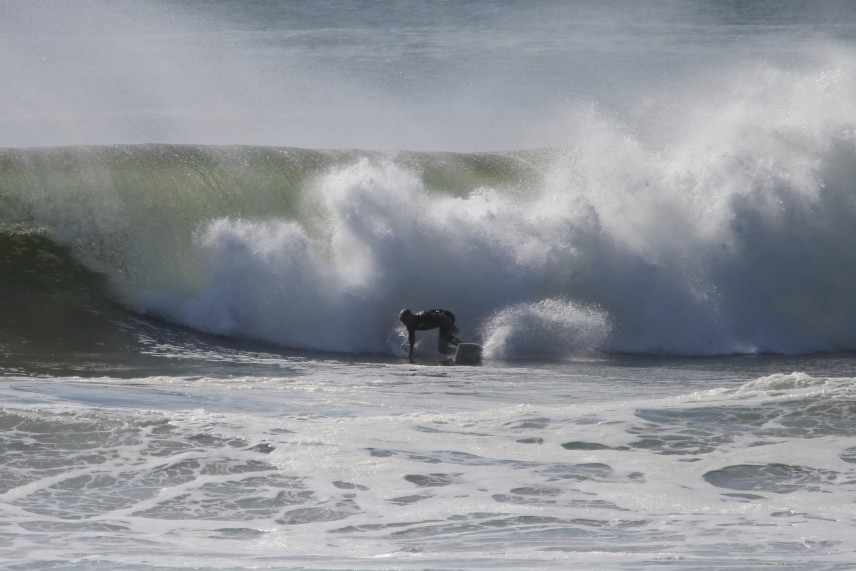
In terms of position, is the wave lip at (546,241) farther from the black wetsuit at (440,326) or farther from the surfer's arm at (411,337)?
the surfer's arm at (411,337)

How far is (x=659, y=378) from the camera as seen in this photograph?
12.2 meters

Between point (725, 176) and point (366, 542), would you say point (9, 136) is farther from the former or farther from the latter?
point (366, 542)

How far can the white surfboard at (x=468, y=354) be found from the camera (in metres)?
13.1

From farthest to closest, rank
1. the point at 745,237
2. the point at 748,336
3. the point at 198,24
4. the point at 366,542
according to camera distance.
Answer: the point at 198,24 < the point at 745,237 < the point at 748,336 < the point at 366,542

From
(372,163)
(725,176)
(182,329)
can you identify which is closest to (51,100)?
(372,163)

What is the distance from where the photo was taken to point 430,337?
1433 centimetres

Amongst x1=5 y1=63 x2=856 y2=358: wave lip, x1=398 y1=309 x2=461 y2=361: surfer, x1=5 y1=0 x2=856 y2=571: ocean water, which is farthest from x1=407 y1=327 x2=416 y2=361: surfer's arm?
x1=5 y1=63 x2=856 y2=358: wave lip

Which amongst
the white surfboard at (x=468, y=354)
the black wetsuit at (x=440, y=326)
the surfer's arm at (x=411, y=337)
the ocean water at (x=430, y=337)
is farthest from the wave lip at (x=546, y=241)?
the surfer's arm at (x=411, y=337)

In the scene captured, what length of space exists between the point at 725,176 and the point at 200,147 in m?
8.61

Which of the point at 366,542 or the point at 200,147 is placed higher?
the point at 200,147

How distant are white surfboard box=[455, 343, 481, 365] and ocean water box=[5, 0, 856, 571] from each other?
1.00ft

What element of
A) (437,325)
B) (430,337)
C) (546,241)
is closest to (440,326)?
(437,325)

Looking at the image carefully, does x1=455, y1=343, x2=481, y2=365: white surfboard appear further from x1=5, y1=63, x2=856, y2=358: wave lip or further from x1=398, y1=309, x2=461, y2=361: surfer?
x1=5, y1=63, x2=856, y2=358: wave lip

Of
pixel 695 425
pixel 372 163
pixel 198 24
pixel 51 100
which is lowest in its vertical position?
pixel 695 425
